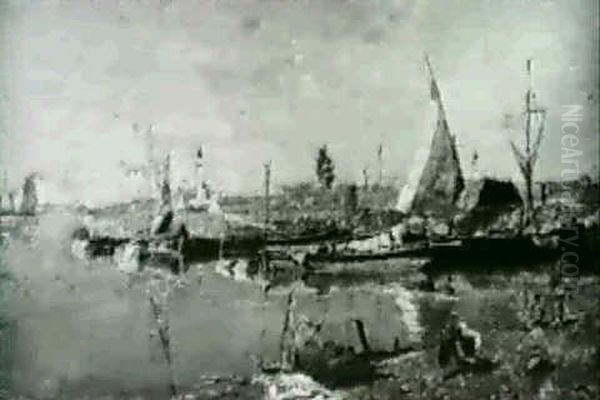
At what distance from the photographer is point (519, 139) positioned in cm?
202

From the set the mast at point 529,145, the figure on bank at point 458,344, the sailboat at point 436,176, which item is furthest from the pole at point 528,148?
the figure on bank at point 458,344

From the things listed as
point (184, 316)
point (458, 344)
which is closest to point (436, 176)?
point (458, 344)

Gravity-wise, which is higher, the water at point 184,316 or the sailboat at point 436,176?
the sailboat at point 436,176

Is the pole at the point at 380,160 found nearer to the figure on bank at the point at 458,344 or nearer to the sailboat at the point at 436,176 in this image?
the sailboat at the point at 436,176

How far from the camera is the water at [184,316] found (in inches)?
79.5

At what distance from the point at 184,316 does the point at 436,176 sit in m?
0.51

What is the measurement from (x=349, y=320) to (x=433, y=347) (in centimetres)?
16

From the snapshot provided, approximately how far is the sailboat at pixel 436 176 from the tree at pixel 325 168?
5.1 inches

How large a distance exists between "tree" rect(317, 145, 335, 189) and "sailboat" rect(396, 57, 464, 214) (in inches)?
5.1

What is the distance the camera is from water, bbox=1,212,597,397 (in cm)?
202

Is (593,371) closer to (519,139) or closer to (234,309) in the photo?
(519,139)

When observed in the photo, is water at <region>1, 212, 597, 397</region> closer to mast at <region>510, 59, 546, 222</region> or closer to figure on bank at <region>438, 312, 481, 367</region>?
figure on bank at <region>438, 312, 481, 367</region>

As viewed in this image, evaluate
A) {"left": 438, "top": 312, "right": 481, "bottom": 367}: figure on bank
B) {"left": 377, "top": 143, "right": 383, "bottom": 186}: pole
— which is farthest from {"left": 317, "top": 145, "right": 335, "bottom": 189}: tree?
{"left": 438, "top": 312, "right": 481, "bottom": 367}: figure on bank

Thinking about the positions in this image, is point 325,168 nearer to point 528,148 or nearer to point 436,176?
point 436,176
